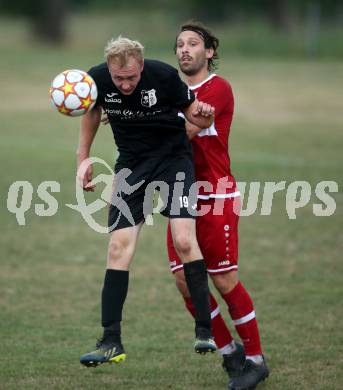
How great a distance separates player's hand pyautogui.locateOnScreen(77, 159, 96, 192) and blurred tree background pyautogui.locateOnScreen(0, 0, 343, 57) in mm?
30317

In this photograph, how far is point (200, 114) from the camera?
5973 millimetres

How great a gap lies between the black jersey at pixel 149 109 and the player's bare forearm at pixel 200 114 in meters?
0.04

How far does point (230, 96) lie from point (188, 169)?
0.66 m

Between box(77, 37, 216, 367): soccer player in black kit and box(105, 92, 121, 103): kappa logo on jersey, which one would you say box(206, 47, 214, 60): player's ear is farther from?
box(105, 92, 121, 103): kappa logo on jersey

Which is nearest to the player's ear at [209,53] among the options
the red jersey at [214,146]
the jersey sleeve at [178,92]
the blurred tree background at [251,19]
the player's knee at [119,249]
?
the red jersey at [214,146]

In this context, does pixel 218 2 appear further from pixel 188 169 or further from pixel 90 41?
pixel 188 169

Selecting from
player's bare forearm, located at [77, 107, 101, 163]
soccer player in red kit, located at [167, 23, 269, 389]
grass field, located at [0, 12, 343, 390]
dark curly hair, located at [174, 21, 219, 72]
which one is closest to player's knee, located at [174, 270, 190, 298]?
soccer player in red kit, located at [167, 23, 269, 389]

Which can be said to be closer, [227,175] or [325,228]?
[227,175]

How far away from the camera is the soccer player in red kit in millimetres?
6336

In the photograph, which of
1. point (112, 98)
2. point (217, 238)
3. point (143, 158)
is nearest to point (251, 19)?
point (217, 238)

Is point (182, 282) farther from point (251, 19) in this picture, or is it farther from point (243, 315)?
point (251, 19)

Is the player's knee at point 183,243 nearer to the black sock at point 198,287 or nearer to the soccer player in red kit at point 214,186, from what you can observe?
the black sock at point 198,287

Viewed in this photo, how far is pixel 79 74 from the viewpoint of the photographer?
5.82m

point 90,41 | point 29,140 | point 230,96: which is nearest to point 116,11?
point 90,41
